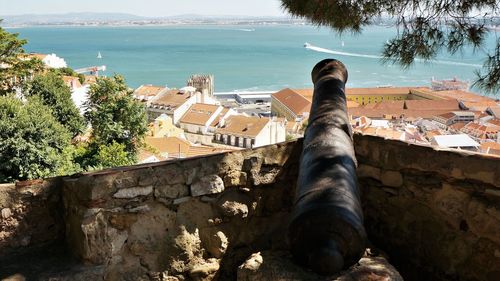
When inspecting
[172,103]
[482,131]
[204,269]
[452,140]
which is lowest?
[172,103]

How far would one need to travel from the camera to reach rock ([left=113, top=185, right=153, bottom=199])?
2.54 meters

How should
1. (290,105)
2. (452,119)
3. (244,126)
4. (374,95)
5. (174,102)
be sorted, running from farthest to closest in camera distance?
(374,95), (290,105), (174,102), (452,119), (244,126)

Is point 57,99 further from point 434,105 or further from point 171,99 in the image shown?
point 434,105

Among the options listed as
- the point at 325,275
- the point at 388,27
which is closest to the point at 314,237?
the point at 325,275

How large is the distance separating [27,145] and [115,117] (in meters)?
6.49

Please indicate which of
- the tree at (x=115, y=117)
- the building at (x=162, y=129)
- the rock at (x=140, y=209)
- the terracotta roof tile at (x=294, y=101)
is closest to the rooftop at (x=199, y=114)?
the building at (x=162, y=129)

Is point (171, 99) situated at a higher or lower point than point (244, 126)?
higher

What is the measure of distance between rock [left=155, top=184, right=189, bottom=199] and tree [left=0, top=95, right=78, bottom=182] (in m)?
10.6

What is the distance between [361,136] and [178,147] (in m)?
21.4

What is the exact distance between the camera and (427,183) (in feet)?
9.66

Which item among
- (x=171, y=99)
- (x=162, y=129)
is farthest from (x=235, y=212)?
(x=171, y=99)

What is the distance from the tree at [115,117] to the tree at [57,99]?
0.82 m

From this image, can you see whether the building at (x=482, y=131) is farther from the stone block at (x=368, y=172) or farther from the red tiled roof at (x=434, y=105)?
the stone block at (x=368, y=172)

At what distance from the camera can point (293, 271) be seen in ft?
6.89
